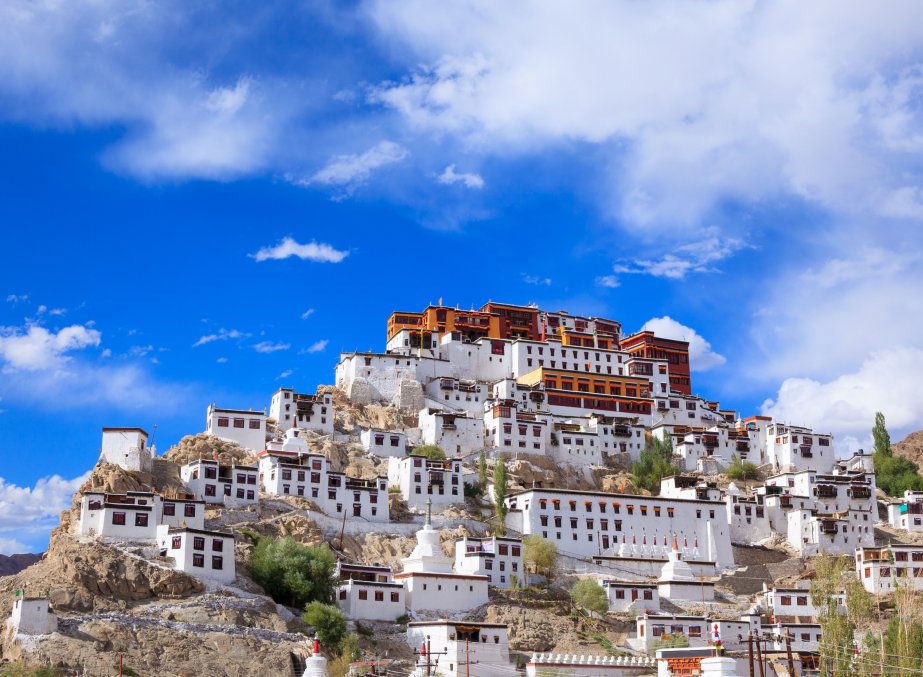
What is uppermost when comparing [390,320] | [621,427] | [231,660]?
[390,320]

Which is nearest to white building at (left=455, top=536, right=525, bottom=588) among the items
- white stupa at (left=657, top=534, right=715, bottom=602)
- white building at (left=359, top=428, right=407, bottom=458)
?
white stupa at (left=657, top=534, right=715, bottom=602)

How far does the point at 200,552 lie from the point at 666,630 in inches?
1025

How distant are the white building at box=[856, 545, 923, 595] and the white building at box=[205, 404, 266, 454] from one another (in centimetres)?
4197

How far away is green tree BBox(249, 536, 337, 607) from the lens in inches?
2537

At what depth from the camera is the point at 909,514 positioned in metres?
93.1

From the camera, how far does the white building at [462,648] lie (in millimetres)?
58312

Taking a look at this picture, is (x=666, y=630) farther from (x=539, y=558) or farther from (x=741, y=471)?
(x=741, y=471)

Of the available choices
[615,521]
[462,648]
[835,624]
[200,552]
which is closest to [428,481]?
[615,521]

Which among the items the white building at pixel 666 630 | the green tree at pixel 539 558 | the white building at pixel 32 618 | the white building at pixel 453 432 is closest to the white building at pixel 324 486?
the green tree at pixel 539 558

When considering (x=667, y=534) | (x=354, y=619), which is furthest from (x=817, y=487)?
(x=354, y=619)

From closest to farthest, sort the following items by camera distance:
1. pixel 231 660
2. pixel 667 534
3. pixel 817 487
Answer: pixel 231 660 → pixel 667 534 → pixel 817 487

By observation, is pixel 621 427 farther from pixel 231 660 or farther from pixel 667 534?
pixel 231 660

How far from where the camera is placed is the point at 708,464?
99.4 metres

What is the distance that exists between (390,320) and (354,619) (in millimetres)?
52135
